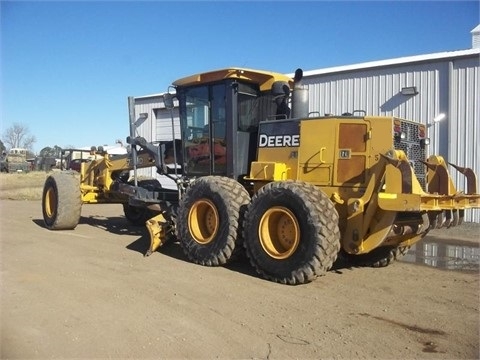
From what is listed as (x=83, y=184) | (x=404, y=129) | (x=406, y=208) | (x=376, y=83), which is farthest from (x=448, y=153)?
(x=83, y=184)

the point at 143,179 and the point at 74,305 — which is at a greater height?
the point at 143,179

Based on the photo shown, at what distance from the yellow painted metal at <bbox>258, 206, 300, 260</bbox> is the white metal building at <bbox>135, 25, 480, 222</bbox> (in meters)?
6.77

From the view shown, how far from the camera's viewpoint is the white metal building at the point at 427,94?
13.3 m

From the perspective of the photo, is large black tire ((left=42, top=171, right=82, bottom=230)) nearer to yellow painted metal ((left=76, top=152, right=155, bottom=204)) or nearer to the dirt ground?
yellow painted metal ((left=76, top=152, right=155, bottom=204))

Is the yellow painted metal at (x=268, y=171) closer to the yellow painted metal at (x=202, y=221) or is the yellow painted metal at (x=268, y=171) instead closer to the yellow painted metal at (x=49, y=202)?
the yellow painted metal at (x=202, y=221)

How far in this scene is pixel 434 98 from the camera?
13945mm

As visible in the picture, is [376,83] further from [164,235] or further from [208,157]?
[164,235]

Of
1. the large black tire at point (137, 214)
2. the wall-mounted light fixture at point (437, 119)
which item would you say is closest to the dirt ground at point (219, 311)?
the large black tire at point (137, 214)

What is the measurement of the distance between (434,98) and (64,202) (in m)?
9.83

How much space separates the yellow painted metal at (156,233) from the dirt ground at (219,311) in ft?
1.05

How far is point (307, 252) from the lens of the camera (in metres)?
6.44

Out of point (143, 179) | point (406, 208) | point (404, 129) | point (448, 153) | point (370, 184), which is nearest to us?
point (406, 208)

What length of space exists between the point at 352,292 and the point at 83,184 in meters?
7.77

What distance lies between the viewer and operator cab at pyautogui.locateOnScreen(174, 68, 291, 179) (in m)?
8.40
